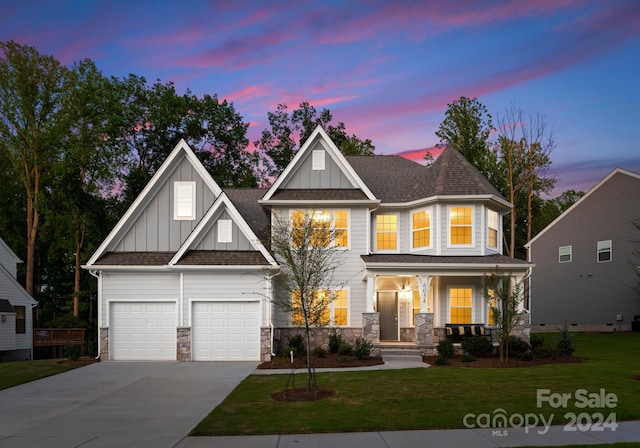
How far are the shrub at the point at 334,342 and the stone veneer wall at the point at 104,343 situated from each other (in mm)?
8589

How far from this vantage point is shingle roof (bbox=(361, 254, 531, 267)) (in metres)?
21.7

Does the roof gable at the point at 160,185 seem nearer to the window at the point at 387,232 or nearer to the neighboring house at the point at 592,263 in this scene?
the window at the point at 387,232

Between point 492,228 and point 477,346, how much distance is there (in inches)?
235

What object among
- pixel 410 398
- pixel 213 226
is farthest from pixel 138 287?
pixel 410 398

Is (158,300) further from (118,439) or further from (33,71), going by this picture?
(33,71)

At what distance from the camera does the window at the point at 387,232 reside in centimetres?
2448

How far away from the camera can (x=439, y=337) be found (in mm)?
22578

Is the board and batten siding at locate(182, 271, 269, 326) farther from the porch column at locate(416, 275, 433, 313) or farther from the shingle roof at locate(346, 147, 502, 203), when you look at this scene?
the shingle roof at locate(346, 147, 502, 203)

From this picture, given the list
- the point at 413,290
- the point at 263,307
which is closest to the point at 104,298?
the point at 263,307

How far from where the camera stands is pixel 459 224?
23.3 meters

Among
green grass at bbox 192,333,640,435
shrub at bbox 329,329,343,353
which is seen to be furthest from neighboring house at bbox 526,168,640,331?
shrub at bbox 329,329,343,353

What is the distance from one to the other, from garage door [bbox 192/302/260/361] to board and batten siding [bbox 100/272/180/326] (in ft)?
4.15

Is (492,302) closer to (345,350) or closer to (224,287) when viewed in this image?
(345,350)

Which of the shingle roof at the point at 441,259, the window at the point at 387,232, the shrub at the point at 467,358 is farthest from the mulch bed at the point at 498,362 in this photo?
the window at the point at 387,232
